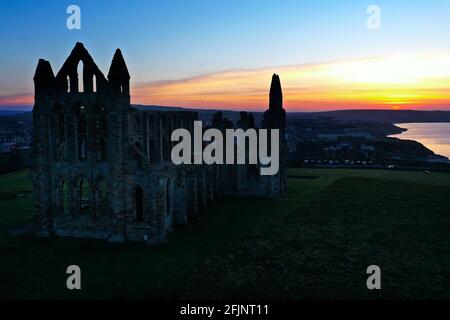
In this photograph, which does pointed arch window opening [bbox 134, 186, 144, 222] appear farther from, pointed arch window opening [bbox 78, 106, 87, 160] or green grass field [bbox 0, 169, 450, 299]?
pointed arch window opening [bbox 78, 106, 87, 160]

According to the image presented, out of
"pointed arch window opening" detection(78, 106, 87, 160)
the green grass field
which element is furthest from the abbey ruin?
the green grass field

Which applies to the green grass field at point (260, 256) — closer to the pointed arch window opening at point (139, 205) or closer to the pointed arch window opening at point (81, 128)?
the pointed arch window opening at point (139, 205)

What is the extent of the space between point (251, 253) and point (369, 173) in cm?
3444

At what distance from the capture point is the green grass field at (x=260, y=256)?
16484 millimetres

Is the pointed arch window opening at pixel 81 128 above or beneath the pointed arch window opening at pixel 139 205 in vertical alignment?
above

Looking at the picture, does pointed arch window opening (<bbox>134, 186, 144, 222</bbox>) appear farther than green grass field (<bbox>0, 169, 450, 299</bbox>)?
Yes

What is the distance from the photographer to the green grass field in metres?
16.5

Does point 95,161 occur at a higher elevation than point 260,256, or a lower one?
higher

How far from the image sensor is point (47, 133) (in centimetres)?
2345

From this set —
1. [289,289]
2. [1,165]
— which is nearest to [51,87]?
[289,289]

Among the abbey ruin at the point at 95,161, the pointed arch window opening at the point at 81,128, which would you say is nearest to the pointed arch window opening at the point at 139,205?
the abbey ruin at the point at 95,161

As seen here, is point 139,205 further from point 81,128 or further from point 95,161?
point 81,128

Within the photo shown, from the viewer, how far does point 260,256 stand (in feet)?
66.9

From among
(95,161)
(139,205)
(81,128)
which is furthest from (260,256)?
(81,128)
